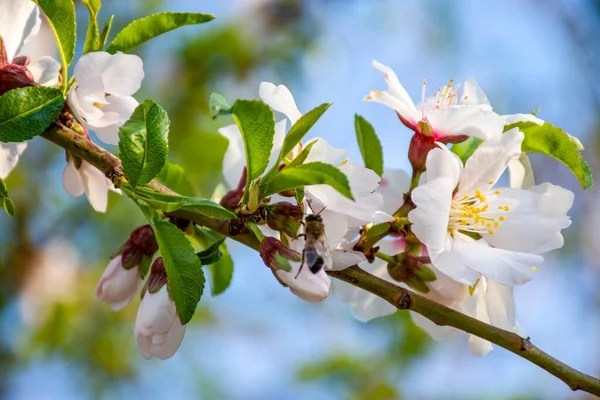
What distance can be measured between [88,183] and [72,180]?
2cm

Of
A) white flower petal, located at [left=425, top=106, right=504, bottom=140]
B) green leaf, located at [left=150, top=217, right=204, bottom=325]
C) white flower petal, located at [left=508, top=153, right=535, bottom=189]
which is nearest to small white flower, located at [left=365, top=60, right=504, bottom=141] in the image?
white flower petal, located at [left=425, top=106, right=504, bottom=140]

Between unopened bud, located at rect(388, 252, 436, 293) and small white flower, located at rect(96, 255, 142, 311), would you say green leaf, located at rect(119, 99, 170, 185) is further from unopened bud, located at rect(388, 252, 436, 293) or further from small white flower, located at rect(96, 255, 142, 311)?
unopened bud, located at rect(388, 252, 436, 293)

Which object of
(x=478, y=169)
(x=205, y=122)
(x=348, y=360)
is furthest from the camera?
(x=348, y=360)

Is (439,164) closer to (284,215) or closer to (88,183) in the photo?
(284,215)

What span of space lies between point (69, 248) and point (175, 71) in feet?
3.42

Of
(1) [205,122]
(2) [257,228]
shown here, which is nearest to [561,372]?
(2) [257,228]

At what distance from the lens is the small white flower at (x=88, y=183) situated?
944 mm

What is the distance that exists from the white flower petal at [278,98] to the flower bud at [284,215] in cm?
12

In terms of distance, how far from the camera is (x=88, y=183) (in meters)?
0.95

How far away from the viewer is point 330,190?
32.7 inches

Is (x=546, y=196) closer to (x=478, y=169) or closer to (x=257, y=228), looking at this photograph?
(x=478, y=169)

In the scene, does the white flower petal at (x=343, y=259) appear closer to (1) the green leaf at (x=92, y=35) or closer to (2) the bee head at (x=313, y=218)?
(2) the bee head at (x=313, y=218)

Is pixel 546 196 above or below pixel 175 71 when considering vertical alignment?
above

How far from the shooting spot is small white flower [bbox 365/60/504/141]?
887 mm
